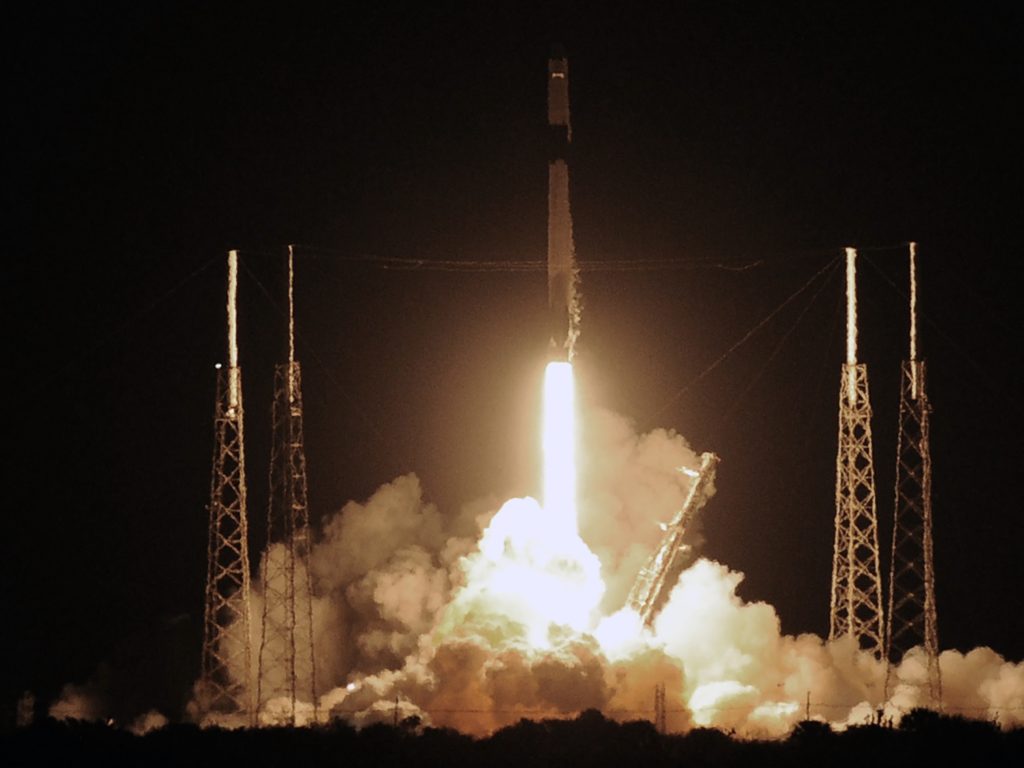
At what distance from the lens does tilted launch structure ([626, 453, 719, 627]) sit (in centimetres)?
4978

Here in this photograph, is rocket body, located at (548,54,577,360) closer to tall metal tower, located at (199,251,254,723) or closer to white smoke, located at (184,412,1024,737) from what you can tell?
A: white smoke, located at (184,412,1024,737)

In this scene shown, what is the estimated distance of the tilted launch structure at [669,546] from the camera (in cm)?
4978

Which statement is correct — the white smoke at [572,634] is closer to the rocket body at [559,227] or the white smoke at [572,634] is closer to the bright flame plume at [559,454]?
the bright flame plume at [559,454]

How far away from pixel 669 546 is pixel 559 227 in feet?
24.2

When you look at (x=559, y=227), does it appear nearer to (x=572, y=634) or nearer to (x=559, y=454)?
(x=559, y=454)

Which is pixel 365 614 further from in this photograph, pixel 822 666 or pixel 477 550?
pixel 822 666

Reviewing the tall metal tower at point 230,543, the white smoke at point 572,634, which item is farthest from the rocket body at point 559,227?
the tall metal tower at point 230,543

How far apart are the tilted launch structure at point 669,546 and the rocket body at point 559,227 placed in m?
3.98

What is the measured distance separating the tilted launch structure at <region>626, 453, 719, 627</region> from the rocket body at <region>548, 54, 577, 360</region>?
13.1ft

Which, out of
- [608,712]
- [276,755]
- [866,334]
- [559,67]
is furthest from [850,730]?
[866,334]

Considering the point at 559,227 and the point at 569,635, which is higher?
the point at 559,227

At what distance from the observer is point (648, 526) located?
54.5 meters

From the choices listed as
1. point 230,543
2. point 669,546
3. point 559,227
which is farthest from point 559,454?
point 230,543

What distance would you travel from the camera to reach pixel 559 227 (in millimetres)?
49844
